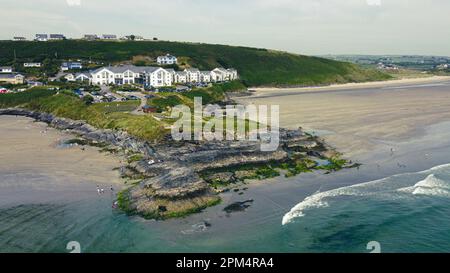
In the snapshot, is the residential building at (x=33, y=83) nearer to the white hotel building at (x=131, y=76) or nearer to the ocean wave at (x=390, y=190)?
the white hotel building at (x=131, y=76)

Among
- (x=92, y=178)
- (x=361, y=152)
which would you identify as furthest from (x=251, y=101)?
(x=92, y=178)

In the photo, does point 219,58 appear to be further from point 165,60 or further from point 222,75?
point 165,60

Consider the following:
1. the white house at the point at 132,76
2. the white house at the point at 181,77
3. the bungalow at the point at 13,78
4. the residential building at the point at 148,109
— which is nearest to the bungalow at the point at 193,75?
the white house at the point at 181,77

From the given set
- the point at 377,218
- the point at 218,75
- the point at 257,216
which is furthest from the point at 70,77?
the point at 377,218

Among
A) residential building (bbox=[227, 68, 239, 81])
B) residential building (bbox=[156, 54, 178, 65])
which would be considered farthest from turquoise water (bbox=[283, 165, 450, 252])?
residential building (bbox=[156, 54, 178, 65])
